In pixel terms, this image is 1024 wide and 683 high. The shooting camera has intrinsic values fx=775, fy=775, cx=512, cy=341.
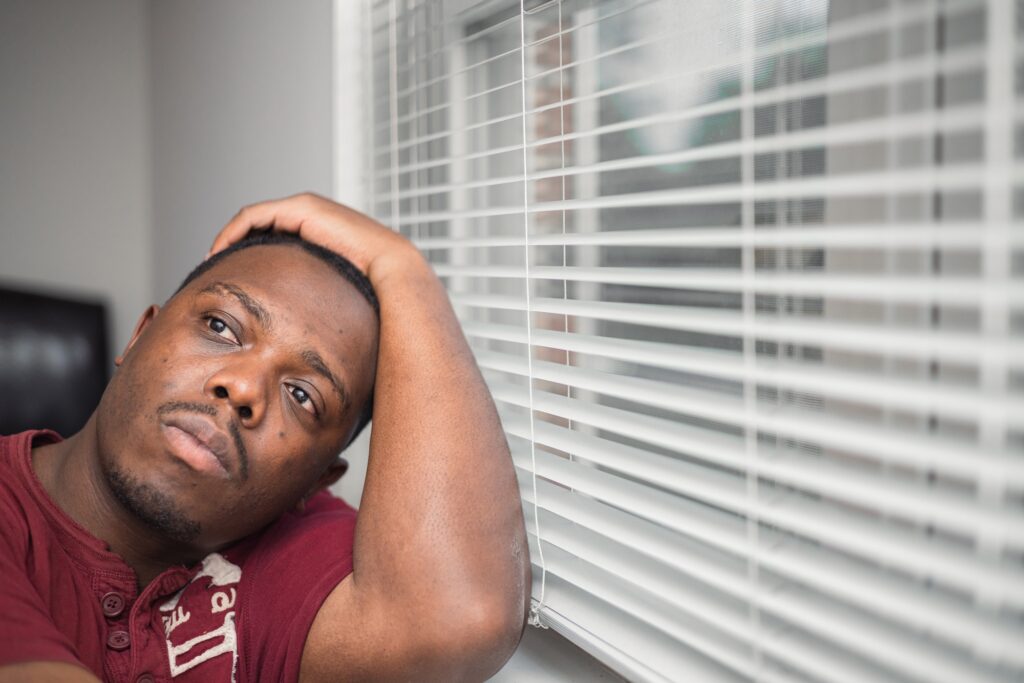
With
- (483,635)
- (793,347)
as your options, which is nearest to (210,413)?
(483,635)

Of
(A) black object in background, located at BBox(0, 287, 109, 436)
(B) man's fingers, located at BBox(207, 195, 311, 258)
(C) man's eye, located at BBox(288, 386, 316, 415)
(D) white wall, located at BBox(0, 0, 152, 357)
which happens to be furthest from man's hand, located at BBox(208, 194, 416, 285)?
(D) white wall, located at BBox(0, 0, 152, 357)

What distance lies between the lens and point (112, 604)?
3.55ft

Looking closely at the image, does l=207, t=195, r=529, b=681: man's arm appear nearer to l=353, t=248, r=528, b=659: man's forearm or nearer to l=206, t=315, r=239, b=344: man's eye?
l=353, t=248, r=528, b=659: man's forearm

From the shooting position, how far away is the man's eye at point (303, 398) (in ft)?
3.69

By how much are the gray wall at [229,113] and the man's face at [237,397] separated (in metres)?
0.65

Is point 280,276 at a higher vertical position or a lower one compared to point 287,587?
higher

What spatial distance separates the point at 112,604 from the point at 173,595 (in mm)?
94

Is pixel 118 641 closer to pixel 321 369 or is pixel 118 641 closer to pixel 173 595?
pixel 173 595

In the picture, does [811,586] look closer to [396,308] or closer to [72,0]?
[396,308]

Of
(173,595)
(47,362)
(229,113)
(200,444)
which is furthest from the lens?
(47,362)

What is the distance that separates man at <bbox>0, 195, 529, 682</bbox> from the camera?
100cm

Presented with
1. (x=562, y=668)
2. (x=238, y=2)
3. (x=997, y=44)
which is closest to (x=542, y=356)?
(x=562, y=668)

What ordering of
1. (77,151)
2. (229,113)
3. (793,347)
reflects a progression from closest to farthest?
1. (793,347)
2. (229,113)
3. (77,151)

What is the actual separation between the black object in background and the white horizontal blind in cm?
168
